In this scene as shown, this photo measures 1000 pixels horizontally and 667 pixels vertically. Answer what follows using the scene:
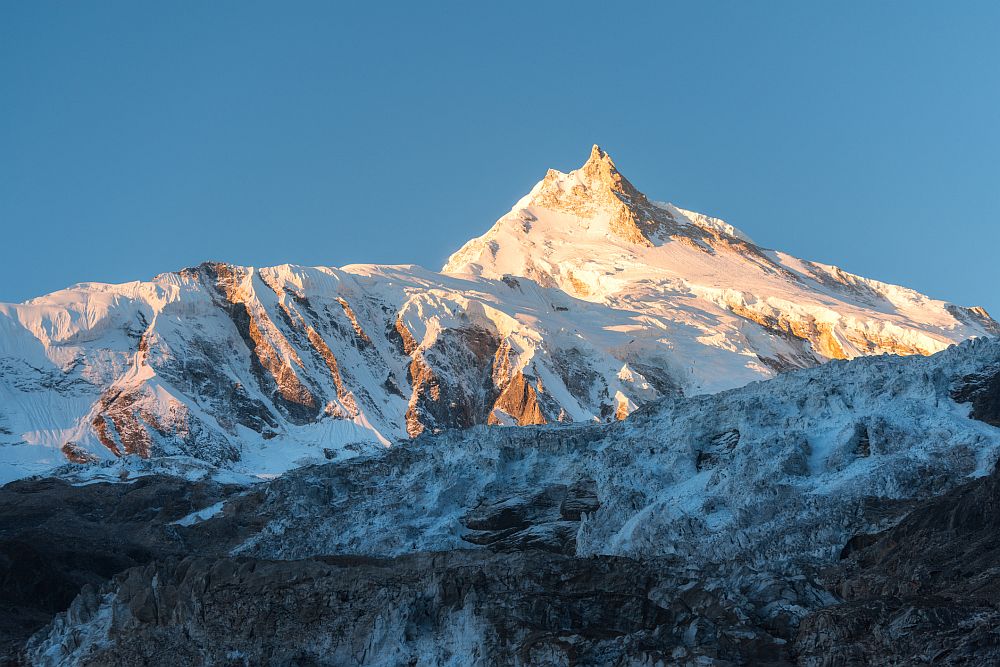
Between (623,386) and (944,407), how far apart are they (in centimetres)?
11066

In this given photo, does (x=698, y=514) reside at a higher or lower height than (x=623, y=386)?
lower

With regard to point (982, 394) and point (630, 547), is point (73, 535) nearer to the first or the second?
point (630, 547)

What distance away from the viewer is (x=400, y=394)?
198750 millimetres

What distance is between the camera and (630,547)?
78625 millimetres

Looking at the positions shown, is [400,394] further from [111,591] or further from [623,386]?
[111,591]

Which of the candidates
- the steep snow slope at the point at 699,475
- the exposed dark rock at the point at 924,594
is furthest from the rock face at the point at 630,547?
the steep snow slope at the point at 699,475

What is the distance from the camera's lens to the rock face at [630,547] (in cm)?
4775

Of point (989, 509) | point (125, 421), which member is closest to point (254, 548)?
point (989, 509)

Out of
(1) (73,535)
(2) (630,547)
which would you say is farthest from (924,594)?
(1) (73,535)

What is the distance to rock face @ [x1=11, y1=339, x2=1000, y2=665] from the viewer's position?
47750 millimetres

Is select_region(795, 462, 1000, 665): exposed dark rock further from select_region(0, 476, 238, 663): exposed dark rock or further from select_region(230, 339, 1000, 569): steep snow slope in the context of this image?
select_region(0, 476, 238, 663): exposed dark rock

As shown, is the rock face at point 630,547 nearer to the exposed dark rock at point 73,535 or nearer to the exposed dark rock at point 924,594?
the exposed dark rock at point 924,594

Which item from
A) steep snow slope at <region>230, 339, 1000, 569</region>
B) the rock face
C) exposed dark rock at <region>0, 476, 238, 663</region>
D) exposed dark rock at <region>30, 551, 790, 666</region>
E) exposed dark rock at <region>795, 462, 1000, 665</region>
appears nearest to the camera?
exposed dark rock at <region>795, 462, 1000, 665</region>

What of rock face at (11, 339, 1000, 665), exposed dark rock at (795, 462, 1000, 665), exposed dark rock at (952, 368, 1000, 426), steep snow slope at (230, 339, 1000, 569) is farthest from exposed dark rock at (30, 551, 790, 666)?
exposed dark rock at (952, 368, 1000, 426)
